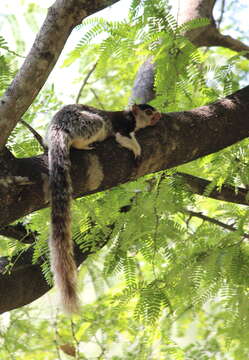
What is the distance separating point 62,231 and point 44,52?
1042mm

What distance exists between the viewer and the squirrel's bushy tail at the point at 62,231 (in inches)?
117

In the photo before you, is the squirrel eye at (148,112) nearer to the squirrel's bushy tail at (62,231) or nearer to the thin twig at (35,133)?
the thin twig at (35,133)

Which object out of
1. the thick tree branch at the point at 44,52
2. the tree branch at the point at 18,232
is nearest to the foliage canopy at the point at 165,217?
the tree branch at the point at 18,232

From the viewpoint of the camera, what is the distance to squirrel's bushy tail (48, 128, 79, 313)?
2.98m

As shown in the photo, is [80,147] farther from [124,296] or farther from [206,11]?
[206,11]

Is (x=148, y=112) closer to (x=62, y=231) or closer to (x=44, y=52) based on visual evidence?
(x=44, y=52)

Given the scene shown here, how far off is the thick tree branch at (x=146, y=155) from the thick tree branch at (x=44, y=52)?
0.35m

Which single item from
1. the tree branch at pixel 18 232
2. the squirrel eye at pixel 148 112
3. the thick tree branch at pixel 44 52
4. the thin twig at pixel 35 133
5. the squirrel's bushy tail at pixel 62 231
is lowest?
the tree branch at pixel 18 232

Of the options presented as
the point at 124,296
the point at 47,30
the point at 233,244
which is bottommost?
the point at 124,296

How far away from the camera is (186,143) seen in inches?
146

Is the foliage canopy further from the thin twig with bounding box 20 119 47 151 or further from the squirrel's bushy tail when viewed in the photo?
the squirrel's bushy tail

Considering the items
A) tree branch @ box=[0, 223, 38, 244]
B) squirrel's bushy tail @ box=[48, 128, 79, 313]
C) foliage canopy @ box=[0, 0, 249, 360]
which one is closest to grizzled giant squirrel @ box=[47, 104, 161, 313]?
squirrel's bushy tail @ box=[48, 128, 79, 313]

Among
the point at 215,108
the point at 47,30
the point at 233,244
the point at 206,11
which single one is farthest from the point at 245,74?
→ the point at 47,30

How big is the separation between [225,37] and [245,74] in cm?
147
